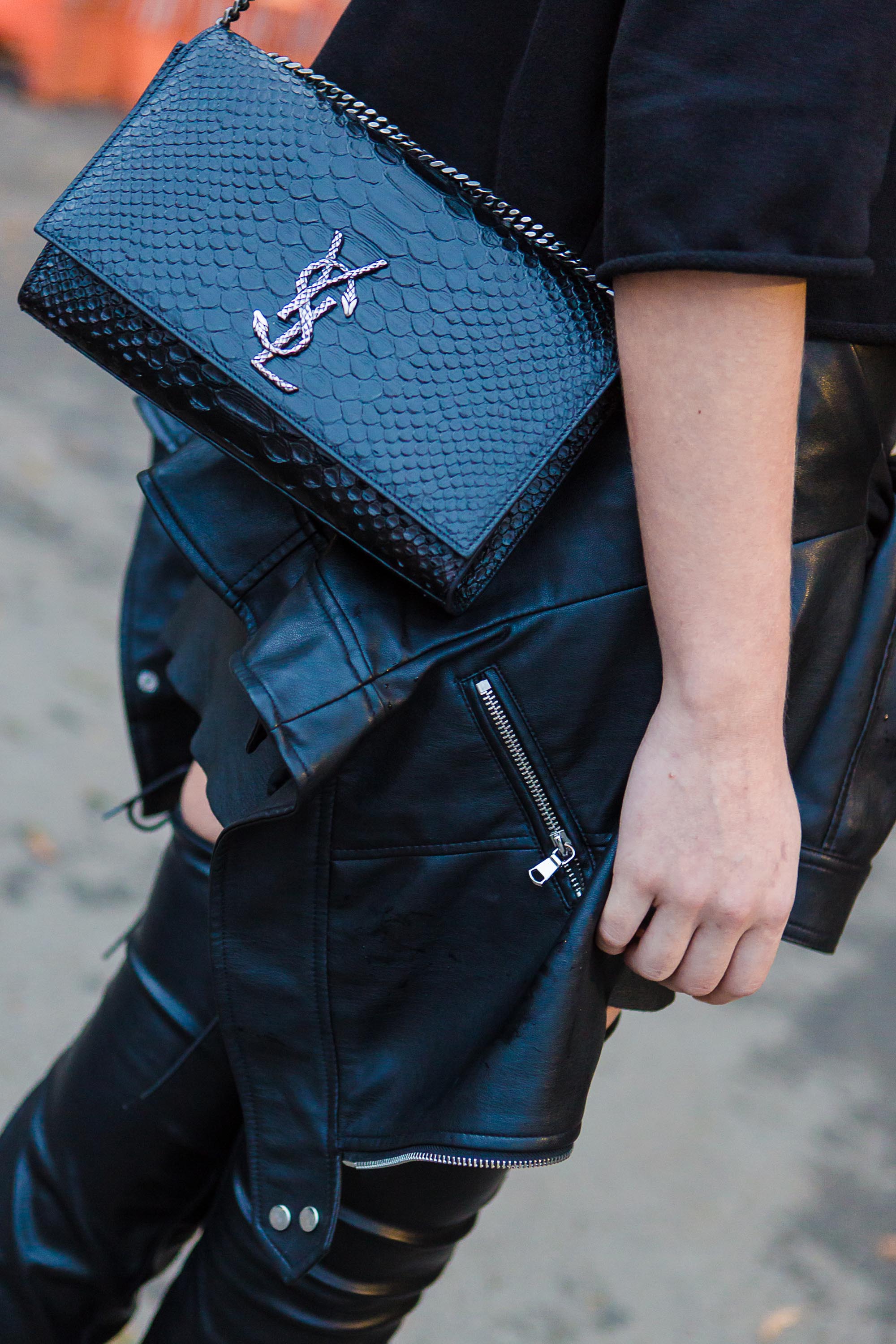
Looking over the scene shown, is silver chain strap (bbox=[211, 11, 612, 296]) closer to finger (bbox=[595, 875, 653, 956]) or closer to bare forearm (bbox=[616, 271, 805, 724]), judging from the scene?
bare forearm (bbox=[616, 271, 805, 724])

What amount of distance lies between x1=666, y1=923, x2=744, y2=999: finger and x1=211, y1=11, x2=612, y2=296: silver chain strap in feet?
1.47

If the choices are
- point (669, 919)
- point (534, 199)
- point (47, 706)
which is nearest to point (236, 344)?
point (534, 199)

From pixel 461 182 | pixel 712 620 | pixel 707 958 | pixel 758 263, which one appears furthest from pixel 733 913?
pixel 461 182

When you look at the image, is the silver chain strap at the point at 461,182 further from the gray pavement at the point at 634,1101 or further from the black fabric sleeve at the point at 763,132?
the gray pavement at the point at 634,1101

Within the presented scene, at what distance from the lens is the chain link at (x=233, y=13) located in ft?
3.19

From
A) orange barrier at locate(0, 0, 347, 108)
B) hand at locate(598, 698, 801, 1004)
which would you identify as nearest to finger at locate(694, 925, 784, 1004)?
hand at locate(598, 698, 801, 1004)

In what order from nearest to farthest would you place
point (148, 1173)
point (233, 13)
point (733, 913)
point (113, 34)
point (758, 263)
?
point (758, 263)
point (733, 913)
point (233, 13)
point (148, 1173)
point (113, 34)

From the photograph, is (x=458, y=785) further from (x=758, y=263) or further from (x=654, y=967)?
(x=758, y=263)

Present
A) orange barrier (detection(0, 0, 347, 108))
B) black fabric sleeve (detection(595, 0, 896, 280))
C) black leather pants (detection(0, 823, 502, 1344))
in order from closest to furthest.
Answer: black fabric sleeve (detection(595, 0, 896, 280)) → black leather pants (detection(0, 823, 502, 1344)) → orange barrier (detection(0, 0, 347, 108))

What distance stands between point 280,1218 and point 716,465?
0.68 metres

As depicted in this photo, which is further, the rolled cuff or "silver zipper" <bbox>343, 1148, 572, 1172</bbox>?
"silver zipper" <bbox>343, 1148, 572, 1172</bbox>

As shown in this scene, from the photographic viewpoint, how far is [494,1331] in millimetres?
1782

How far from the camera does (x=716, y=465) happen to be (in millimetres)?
754

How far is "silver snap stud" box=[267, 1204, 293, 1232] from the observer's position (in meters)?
0.99
